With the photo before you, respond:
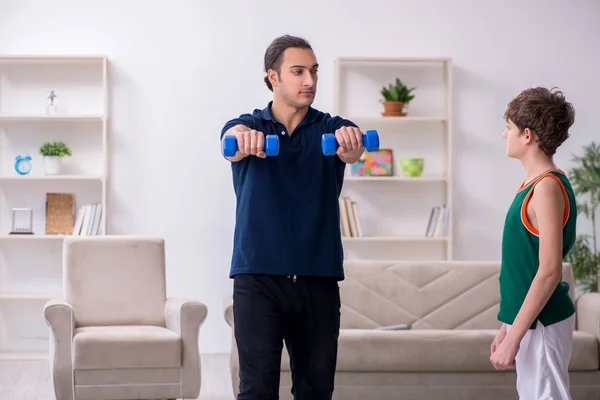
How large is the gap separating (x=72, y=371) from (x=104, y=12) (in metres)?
2.89

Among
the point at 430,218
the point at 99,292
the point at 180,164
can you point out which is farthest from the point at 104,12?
the point at 430,218

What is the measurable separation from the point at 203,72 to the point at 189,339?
2440mm

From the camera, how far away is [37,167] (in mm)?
6160

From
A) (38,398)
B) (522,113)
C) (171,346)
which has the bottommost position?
(38,398)

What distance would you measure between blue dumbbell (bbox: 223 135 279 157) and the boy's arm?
65 cm

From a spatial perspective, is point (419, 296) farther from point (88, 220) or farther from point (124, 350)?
point (88, 220)

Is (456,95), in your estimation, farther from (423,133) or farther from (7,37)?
(7,37)

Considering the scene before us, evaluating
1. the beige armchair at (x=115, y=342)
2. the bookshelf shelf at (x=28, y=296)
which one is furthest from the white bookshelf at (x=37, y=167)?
the beige armchair at (x=115, y=342)

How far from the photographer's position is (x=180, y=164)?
618 cm

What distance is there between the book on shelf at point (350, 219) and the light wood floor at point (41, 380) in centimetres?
123

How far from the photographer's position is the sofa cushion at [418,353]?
164 inches

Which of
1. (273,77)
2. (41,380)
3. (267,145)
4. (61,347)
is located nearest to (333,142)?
(267,145)

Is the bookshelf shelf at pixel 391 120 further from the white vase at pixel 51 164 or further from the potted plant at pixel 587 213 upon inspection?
the white vase at pixel 51 164

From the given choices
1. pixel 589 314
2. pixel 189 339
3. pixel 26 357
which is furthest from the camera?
pixel 26 357
